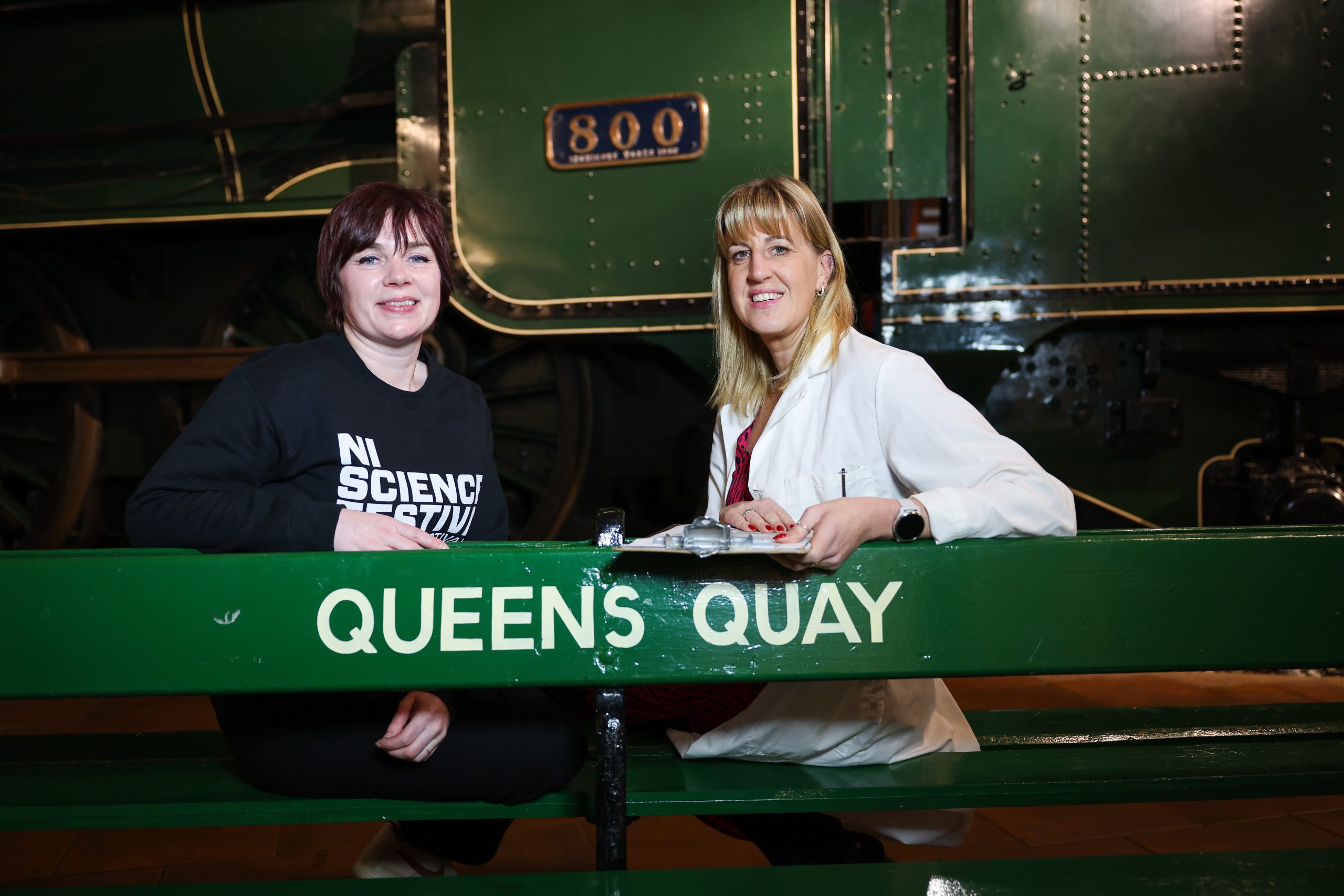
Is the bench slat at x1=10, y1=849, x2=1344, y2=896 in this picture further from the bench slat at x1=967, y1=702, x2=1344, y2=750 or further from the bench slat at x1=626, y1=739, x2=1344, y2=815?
the bench slat at x1=967, y1=702, x2=1344, y2=750

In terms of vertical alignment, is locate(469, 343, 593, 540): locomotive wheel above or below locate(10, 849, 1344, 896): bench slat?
above

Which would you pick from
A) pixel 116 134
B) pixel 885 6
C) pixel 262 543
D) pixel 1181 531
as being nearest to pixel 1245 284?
pixel 885 6

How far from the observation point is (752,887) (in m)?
1.14

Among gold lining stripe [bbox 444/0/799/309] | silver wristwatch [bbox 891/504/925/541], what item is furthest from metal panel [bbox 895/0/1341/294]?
silver wristwatch [bbox 891/504/925/541]

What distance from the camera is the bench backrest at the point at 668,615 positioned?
113 cm

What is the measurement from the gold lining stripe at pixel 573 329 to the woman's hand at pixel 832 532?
91.5 inches

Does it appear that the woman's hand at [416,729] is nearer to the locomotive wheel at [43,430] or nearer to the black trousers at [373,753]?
the black trousers at [373,753]

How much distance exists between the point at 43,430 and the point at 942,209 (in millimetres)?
4517

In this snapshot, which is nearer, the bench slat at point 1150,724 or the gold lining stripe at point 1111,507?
the bench slat at point 1150,724

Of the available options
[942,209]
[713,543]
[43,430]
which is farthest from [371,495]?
[43,430]

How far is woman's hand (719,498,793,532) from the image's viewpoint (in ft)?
4.83

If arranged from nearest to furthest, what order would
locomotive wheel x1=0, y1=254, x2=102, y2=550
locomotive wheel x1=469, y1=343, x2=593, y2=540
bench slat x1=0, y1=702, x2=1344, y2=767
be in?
bench slat x1=0, y1=702, x2=1344, y2=767 < locomotive wheel x1=469, y1=343, x2=593, y2=540 < locomotive wheel x1=0, y1=254, x2=102, y2=550

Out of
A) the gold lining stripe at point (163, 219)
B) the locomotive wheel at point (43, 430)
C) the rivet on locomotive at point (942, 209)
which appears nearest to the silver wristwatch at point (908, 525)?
the rivet on locomotive at point (942, 209)

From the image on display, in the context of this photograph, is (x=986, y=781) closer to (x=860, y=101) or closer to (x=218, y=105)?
(x=860, y=101)
